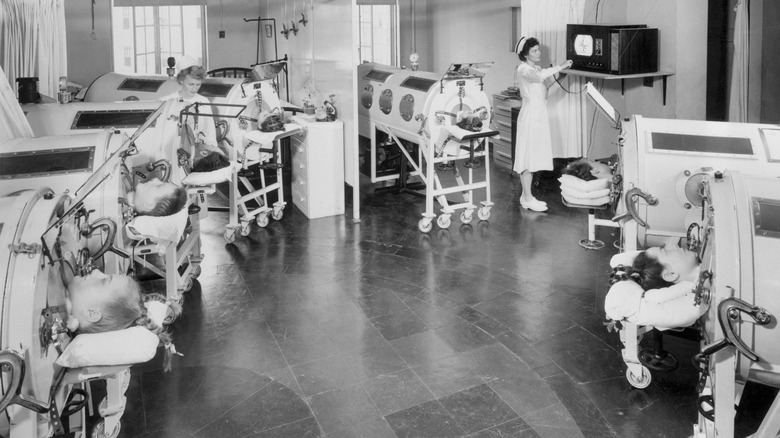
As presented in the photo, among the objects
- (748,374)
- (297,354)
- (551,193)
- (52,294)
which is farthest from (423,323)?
(551,193)

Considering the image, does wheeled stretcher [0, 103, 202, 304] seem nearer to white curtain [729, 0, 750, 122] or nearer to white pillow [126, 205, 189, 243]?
white pillow [126, 205, 189, 243]

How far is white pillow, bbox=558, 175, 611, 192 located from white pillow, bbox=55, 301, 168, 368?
7.48 ft

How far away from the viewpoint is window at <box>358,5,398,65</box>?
11164mm

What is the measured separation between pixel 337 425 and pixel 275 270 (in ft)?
7.20

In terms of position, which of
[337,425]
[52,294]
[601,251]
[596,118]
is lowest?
[337,425]

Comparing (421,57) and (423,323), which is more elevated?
(421,57)

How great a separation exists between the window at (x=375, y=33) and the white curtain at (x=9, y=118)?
24.4ft

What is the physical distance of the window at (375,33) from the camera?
11.2 metres

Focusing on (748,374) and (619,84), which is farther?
(619,84)

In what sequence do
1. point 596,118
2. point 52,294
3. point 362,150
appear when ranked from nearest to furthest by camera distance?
point 52,294
point 596,118
point 362,150

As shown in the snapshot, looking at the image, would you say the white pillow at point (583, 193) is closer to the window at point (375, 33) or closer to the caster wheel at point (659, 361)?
the caster wheel at point (659, 361)

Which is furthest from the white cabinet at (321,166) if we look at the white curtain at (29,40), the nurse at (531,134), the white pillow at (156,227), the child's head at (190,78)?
the white pillow at (156,227)

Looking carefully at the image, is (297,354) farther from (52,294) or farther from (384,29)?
(384,29)

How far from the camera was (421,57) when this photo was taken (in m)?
11.0
